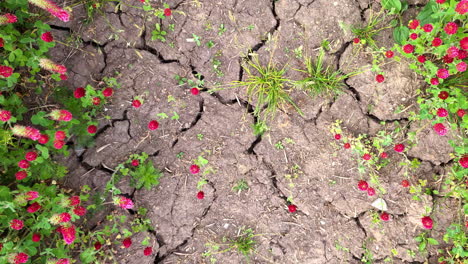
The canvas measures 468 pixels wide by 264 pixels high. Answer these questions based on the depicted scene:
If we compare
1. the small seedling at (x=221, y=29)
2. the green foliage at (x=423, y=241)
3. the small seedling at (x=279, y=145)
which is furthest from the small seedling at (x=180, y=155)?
the green foliage at (x=423, y=241)

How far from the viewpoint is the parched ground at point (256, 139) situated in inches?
132

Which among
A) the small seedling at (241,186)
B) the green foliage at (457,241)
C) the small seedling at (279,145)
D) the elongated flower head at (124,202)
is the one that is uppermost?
the small seedling at (279,145)

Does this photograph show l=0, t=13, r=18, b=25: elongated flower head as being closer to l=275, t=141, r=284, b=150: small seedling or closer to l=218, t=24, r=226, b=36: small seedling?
l=218, t=24, r=226, b=36: small seedling

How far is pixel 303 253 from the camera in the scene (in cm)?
339

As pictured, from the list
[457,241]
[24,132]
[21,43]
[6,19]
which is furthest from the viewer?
[457,241]

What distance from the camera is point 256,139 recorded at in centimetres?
341

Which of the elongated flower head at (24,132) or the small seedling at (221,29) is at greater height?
the small seedling at (221,29)

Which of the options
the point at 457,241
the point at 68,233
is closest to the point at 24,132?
the point at 68,233

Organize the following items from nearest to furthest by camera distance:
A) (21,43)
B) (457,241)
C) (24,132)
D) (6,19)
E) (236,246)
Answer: (24,132) < (6,19) < (21,43) < (457,241) < (236,246)

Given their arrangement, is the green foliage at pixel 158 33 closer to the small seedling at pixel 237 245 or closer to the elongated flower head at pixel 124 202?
the elongated flower head at pixel 124 202

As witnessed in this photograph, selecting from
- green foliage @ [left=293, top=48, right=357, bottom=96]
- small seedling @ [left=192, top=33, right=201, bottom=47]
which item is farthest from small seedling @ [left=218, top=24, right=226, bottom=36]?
green foliage @ [left=293, top=48, right=357, bottom=96]

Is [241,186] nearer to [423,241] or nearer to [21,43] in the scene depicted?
[423,241]

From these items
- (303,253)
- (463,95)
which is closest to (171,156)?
(303,253)

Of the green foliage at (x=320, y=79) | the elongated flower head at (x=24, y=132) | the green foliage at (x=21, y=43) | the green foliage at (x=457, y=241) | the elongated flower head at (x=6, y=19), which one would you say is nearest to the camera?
the elongated flower head at (x=24, y=132)
